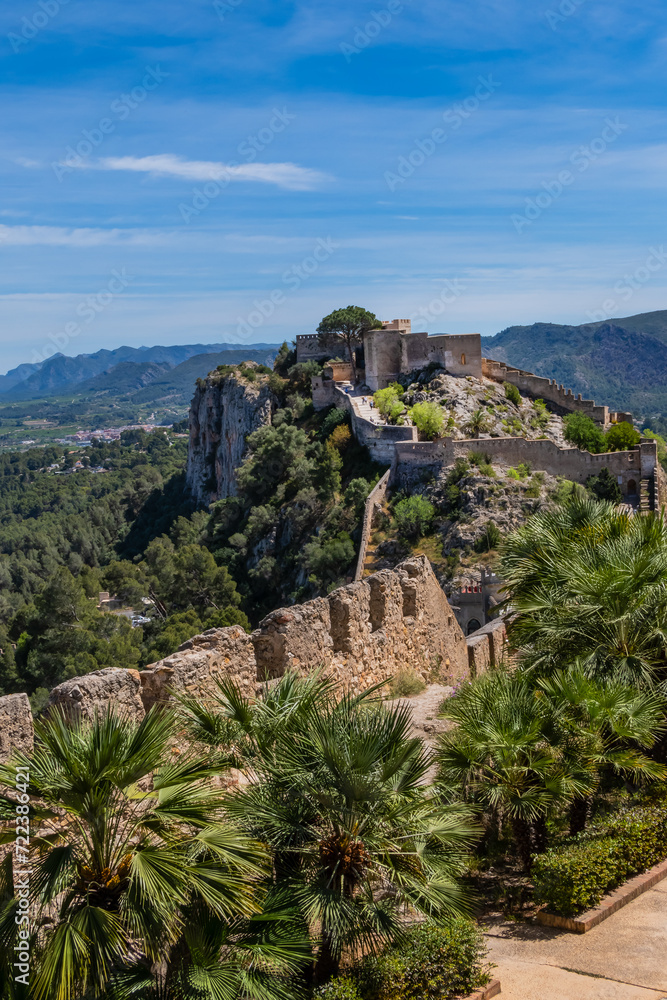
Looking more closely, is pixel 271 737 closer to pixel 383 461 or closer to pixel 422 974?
pixel 422 974

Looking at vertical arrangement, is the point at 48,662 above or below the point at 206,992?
below

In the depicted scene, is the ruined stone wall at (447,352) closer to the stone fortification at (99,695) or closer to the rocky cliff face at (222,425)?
the rocky cliff face at (222,425)

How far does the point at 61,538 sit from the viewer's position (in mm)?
98438

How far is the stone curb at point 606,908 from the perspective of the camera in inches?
269

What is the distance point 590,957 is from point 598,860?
0.89 metres

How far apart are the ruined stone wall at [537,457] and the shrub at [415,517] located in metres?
3.20

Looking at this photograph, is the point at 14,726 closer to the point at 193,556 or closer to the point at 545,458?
the point at 545,458

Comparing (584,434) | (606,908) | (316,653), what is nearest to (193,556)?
(584,434)

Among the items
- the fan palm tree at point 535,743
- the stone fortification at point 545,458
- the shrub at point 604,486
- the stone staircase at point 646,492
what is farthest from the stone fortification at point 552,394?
the fan palm tree at point 535,743

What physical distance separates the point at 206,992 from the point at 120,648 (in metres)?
30.7

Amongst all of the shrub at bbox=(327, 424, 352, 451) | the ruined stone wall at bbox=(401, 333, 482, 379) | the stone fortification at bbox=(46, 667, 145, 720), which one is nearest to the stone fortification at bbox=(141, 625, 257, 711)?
the stone fortification at bbox=(46, 667, 145, 720)

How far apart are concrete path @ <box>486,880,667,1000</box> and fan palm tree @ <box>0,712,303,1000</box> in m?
1.84

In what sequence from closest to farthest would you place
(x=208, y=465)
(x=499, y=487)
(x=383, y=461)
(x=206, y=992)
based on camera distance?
1. (x=206, y=992)
2. (x=499, y=487)
3. (x=383, y=461)
4. (x=208, y=465)

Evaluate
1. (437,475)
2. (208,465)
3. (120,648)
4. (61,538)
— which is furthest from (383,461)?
(61,538)
